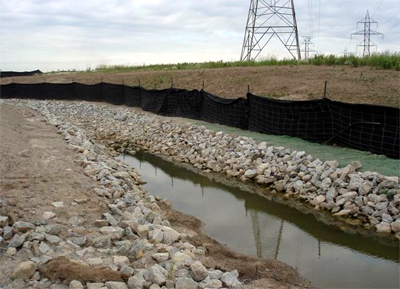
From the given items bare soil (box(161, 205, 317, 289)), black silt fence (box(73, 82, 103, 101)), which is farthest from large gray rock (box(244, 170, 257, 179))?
black silt fence (box(73, 82, 103, 101))

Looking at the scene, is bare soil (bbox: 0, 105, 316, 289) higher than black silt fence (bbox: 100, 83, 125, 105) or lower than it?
lower

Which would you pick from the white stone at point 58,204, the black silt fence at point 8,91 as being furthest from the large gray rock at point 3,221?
the black silt fence at point 8,91

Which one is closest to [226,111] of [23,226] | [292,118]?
[292,118]

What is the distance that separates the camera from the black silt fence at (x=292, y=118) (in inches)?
447

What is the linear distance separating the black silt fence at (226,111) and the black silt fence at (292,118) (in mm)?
509

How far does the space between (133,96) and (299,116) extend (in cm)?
1460

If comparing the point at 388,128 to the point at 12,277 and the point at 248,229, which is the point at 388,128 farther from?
the point at 12,277

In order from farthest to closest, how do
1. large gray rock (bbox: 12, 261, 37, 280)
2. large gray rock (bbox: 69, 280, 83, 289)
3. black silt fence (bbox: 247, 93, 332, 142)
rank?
1. black silt fence (bbox: 247, 93, 332, 142)
2. large gray rock (bbox: 12, 261, 37, 280)
3. large gray rock (bbox: 69, 280, 83, 289)

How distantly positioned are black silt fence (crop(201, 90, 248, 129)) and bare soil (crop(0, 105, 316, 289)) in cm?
651

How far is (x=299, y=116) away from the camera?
12.0 m

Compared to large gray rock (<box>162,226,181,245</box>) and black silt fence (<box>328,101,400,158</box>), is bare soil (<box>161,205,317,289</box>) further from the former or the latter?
black silt fence (<box>328,101,400,158</box>)

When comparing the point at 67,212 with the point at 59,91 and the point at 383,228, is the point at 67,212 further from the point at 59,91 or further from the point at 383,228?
the point at 59,91

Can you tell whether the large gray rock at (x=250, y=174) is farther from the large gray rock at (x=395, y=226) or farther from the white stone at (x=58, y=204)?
the white stone at (x=58, y=204)

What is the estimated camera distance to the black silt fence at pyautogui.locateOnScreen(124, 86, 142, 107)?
946 inches
